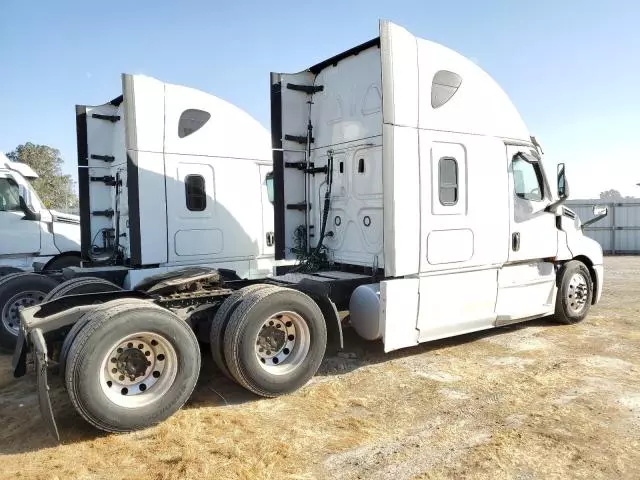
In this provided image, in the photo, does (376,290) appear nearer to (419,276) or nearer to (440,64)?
(419,276)

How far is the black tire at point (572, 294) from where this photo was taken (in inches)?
301

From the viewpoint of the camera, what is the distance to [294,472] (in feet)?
11.6

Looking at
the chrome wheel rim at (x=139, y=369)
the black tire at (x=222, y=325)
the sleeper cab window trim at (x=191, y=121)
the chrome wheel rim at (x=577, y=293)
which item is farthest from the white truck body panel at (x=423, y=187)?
the chrome wheel rim at (x=139, y=369)

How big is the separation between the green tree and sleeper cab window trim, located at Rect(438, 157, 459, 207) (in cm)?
4451

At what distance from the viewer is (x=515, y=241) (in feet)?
22.7

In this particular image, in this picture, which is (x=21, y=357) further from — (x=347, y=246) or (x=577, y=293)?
(x=577, y=293)

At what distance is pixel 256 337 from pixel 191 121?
4.44 meters

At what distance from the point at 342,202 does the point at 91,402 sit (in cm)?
389

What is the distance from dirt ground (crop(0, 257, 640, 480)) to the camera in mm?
3604

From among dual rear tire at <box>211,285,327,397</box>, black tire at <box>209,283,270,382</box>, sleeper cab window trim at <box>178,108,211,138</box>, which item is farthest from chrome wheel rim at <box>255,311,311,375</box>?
sleeper cab window trim at <box>178,108,211,138</box>

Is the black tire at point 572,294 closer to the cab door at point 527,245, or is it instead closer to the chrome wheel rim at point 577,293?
the chrome wheel rim at point 577,293

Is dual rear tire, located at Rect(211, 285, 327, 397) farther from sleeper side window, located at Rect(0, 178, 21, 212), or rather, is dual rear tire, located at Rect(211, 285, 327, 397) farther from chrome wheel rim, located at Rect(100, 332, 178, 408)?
sleeper side window, located at Rect(0, 178, 21, 212)

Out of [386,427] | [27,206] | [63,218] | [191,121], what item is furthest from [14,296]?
[386,427]

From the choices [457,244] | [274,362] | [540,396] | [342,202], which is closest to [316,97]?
[342,202]
